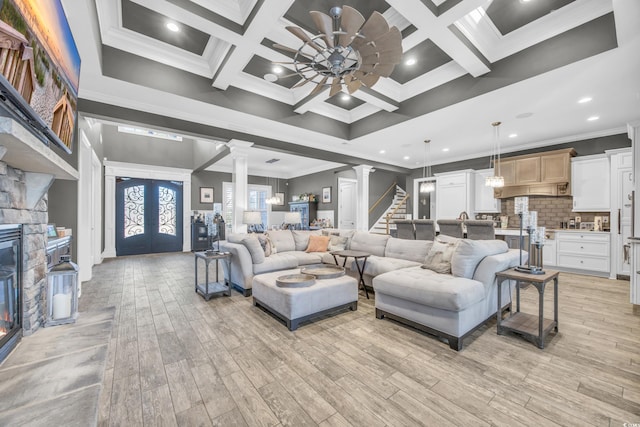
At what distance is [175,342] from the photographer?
239cm

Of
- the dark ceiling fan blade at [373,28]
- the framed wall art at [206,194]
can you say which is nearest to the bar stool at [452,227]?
the dark ceiling fan blade at [373,28]

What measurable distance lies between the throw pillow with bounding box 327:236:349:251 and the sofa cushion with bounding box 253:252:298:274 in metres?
0.85

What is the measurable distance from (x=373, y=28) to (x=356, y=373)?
8.58ft

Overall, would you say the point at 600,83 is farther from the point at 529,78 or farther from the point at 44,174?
the point at 44,174

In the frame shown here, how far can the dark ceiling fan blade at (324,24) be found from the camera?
1.95 meters

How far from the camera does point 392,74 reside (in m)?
3.80

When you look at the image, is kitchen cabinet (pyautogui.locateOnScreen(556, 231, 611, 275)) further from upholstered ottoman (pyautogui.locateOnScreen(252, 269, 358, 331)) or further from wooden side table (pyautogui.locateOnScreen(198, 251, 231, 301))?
wooden side table (pyautogui.locateOnScreen(198, 251, 231, 301))

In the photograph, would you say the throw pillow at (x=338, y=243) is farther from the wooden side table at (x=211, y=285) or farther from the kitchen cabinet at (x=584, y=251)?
the kitchen cabinet at (x=584, y=251)

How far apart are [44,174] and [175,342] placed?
5.55 feet

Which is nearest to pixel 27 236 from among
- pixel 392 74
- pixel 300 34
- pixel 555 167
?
pixel 300 34

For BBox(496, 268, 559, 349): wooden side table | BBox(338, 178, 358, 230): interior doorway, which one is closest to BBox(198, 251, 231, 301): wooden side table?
BBox(496, 268, 559, 349): wooden side table

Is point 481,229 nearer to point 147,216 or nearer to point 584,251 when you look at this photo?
point 584,251

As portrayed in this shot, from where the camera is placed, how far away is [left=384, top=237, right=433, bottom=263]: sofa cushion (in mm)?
3939

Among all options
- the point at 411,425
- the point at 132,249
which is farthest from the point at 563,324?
the point at 132,249
